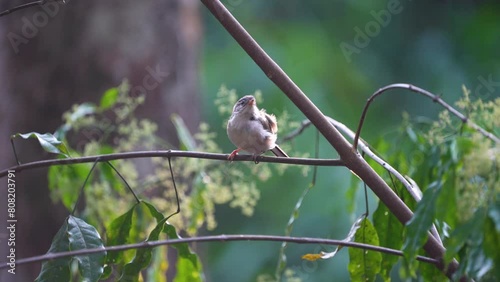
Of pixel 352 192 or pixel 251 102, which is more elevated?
pixel 251 102

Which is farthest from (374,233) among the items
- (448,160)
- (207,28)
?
(207,28)

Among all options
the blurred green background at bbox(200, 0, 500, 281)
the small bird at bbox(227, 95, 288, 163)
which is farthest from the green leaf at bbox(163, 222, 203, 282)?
the blurred green background at bbox(200, 0, 500, 281)

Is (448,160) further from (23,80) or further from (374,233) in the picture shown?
(23,80)

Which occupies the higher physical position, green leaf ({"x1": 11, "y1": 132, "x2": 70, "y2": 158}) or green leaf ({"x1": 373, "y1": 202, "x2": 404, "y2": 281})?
green leaf ({"x1": 11, "y1": 132, "x2": 70, "y2": 158})

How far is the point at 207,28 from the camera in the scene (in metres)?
6.64

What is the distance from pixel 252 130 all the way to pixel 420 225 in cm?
103

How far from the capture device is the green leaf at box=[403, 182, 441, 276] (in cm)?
123

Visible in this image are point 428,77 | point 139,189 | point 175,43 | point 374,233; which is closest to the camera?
point 374,233

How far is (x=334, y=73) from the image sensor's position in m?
6.25

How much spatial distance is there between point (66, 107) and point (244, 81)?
2503 mm

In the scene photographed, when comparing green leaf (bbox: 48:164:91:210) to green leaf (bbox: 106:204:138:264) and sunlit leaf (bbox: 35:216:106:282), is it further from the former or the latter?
sunlit leaf (bbox: 35:216:106:282)

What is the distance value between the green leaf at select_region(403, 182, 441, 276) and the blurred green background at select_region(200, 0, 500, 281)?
12.4ft

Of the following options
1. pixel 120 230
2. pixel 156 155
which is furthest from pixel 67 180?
pixel 156 155

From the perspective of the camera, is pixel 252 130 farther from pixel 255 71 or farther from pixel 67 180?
pixel 255 71
